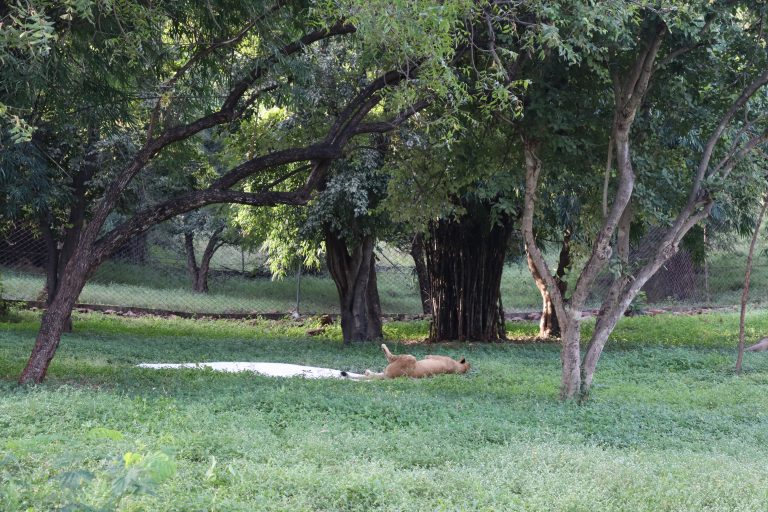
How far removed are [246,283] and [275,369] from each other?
14422 millimetres

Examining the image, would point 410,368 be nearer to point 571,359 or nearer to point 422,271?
point 571,359

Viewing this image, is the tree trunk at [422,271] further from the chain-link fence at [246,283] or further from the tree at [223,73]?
the tree at [223,73]

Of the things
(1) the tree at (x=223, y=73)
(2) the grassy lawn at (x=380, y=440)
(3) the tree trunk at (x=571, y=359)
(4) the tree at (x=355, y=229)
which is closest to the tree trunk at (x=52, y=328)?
(1) the tree at (x=223, y=73)

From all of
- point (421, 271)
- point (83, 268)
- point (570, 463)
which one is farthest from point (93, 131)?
point (570, 463)

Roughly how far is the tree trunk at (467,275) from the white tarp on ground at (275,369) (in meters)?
5.47

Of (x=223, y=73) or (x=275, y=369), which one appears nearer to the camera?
(x=223, y=73)

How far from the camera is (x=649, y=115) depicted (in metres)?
10.1

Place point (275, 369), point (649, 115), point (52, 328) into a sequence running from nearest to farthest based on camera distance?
1. point (52, 328)
2. point (649, 115)
3. point (275, 369)

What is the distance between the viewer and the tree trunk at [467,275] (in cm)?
1686

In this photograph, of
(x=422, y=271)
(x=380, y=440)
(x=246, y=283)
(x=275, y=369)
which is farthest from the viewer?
(x=246, y=283)

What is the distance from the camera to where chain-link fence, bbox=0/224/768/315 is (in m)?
21.5

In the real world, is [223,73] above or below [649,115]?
above

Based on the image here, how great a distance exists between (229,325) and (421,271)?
501 cm

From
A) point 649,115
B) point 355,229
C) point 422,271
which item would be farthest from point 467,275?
point 649,115
